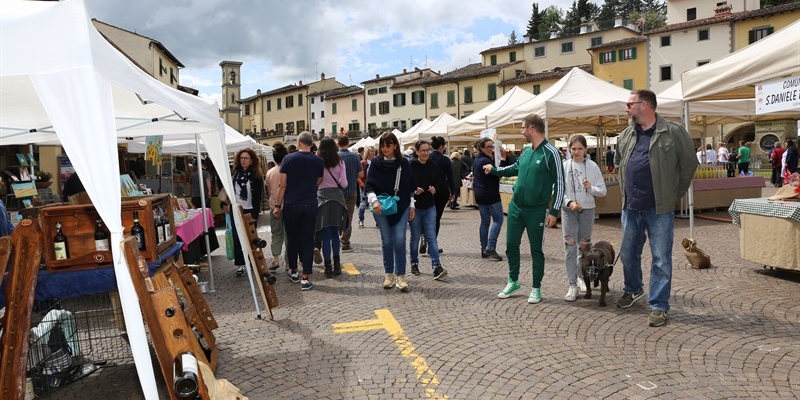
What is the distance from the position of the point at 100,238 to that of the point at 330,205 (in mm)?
3760

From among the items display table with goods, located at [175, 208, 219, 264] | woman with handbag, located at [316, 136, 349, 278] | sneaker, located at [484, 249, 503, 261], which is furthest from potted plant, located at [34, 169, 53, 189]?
sneaker, located at [484, 249, 503, 261]

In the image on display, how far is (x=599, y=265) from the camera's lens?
539 cm

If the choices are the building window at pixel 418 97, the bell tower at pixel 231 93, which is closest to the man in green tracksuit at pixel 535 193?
the building window at pixel 418 97

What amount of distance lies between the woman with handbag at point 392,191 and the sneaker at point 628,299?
7.38 feet

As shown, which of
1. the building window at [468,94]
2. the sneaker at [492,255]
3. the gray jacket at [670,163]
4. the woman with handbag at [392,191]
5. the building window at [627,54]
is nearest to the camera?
the gray jacket at [670,163]

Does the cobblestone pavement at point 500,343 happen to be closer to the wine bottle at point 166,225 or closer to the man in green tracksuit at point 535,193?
the man in green tracksuit at point 535,193

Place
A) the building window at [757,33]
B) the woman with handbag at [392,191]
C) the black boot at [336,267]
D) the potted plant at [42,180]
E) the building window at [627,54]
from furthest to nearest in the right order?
1. the building window at [627,54]
2. the building window at [757,33]
3. the potted plant at [42,180]
4. the black boot at [336,267]
5. the woman with handbag at [392,191]

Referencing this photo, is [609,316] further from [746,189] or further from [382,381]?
[746,189]

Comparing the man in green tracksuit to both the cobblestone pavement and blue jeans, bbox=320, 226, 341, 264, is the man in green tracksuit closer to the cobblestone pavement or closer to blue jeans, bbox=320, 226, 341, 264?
the cobblestone pavement

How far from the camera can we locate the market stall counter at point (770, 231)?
6.05 meters

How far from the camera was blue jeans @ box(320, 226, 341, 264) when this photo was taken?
7.28 m

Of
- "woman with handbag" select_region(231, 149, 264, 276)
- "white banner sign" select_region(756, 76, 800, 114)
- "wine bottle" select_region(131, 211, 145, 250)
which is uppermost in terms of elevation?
"white banner sign" select_region(756, 76, 800, 114)

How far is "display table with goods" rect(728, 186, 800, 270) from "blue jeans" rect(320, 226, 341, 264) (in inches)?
198

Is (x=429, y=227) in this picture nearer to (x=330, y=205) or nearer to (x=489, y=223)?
(x=330, y=205)
